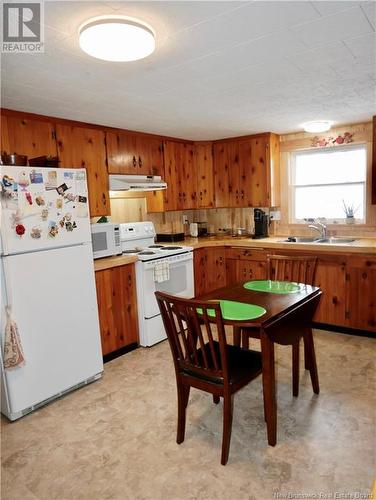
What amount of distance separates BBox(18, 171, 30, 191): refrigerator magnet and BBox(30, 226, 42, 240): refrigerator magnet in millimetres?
278

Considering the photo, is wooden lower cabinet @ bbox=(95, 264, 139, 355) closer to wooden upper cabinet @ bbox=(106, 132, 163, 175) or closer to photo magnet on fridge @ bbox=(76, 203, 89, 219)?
photo magnet on fridge @ bbox=(76, 203, 89, 219)

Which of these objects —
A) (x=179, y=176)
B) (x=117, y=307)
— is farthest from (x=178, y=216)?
(x=117, y=307)

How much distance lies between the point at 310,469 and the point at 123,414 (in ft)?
4.18

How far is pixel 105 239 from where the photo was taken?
3.44 m

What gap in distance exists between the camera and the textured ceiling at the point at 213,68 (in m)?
1.62

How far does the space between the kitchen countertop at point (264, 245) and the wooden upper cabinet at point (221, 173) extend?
594 millimetres

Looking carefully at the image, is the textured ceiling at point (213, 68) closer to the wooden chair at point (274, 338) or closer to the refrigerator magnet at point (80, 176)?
the refrigerator magnet at point (80, 176)

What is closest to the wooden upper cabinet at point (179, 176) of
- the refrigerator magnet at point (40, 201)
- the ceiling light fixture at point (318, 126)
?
the ceiling light fixture at point (318, 126)

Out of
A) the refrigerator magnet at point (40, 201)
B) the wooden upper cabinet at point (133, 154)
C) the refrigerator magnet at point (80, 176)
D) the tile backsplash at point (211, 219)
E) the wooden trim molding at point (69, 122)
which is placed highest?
the wooden trim molding at point (69, 122)

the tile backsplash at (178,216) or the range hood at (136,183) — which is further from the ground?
the range hood at (136,183)

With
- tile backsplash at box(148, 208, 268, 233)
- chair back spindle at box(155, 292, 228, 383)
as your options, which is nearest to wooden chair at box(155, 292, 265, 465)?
chair back spindle at box(155, 292, 228, 383)

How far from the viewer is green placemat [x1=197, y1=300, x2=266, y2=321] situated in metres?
2.01

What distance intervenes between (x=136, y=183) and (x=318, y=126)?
209cm

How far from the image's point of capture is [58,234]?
264 cm
